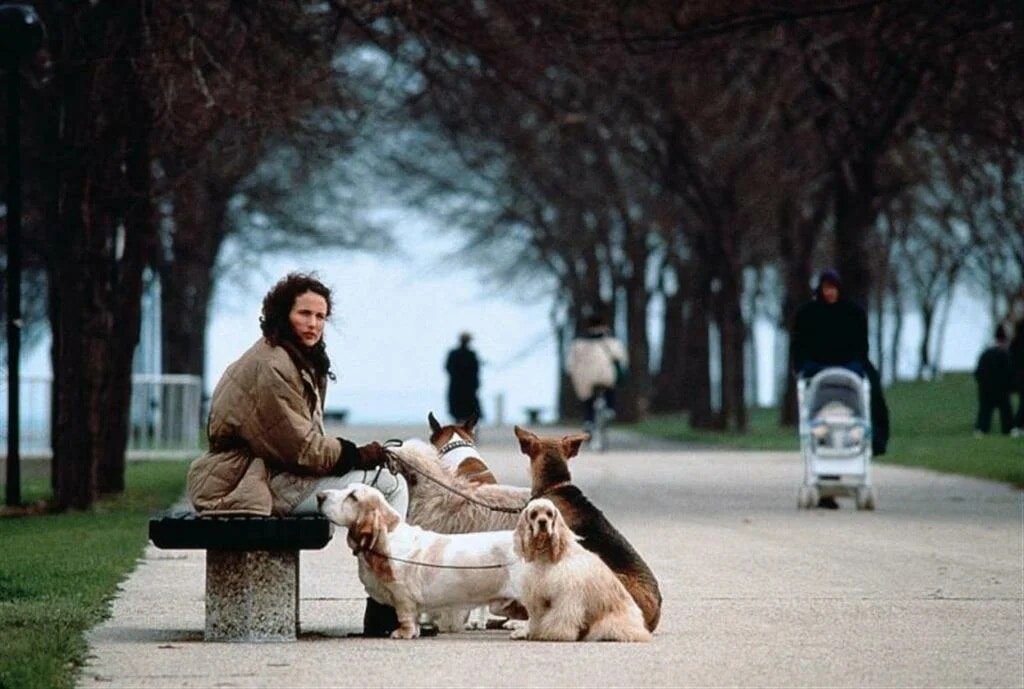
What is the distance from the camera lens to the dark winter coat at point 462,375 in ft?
142

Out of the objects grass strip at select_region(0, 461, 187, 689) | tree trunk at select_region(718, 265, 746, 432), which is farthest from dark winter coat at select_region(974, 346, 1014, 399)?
grass strip at select_region(0, 461, 187, 689)

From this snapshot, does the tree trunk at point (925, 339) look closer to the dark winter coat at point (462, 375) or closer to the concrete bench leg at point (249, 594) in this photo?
the dark winter coat at point (462, 375)

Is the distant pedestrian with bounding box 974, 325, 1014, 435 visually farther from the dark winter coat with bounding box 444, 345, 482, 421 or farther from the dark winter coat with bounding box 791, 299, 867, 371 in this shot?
the dark winter coat with bounding box 791, 299, 867, 371

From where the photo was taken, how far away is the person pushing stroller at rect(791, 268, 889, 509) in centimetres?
2403

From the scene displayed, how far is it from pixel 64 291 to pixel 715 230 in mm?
27368

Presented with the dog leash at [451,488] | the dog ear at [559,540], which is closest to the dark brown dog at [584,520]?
the dog leash at [451,488]

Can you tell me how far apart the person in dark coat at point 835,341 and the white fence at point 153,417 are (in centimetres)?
1430

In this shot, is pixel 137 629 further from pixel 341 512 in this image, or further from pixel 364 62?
pixel 364 62

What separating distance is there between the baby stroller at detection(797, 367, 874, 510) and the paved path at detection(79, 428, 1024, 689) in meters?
0.45

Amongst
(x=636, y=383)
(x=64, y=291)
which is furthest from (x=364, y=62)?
(x=64, y=291)

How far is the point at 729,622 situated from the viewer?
44.0ft

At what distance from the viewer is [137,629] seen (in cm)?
1295

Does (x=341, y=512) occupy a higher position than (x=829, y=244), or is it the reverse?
(x=829, y=244)

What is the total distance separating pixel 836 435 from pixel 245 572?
12.6 meters
